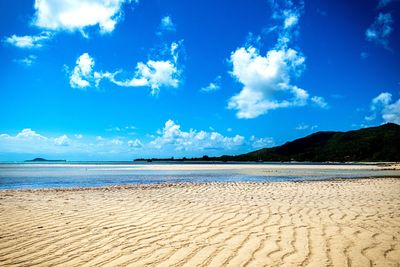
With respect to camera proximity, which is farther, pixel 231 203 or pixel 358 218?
pixel 231 203

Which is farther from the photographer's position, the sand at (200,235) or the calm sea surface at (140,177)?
the calm sea surface at (140,177)

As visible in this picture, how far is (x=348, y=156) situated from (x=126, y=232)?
181 metres

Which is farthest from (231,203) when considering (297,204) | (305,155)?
(305,155)

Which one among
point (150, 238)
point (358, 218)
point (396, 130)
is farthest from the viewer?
point (396, 130)

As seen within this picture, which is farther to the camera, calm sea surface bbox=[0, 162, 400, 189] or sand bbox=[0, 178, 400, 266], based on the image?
calm sea surface bbox=[0, 162, 400, 189]

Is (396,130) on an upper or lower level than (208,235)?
upper

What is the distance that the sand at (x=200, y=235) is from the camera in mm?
5180

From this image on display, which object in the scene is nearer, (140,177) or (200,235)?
(200,235)

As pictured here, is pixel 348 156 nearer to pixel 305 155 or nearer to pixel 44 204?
pixel 305 155

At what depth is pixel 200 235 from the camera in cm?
672

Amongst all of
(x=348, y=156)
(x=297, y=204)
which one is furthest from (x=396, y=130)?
(x=297, y=204)

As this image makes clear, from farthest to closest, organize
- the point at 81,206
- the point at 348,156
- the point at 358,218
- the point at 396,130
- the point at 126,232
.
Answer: the point at 396,130
the point at 348,156
the point at 81,206
the point at 358,218
the point at 126,232

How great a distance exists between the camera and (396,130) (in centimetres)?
18925

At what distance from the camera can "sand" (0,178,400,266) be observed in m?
5.18
